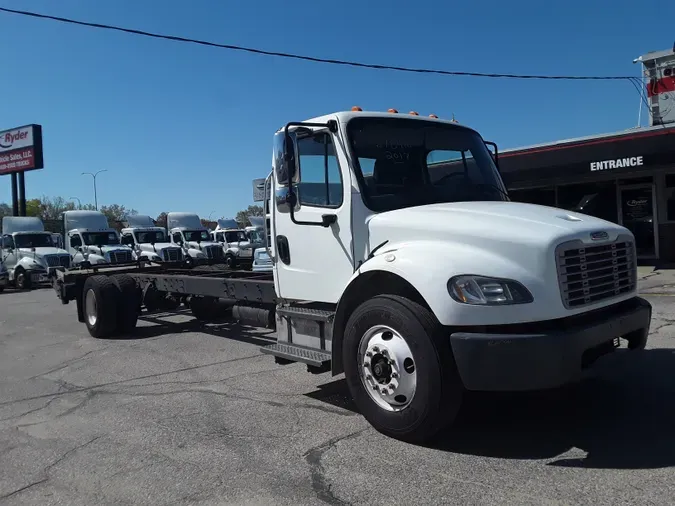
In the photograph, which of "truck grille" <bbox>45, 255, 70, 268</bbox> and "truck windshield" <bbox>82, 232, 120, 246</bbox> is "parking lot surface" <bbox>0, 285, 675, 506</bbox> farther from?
"truck grille" <bbox>45, 255, 70, 268</bbox>

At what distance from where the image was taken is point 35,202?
289ft

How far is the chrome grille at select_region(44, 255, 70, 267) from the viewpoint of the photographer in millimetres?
25609

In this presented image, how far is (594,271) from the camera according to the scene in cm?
→ 434

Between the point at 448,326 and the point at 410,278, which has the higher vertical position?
the point at 410,278

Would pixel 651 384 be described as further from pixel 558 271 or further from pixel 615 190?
pixel 615 190

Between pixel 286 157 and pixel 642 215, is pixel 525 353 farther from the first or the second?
pixel 642 215

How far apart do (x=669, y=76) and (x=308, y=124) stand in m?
19.1

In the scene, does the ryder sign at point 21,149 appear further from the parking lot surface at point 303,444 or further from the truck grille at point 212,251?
the parking lot surface at point 303,444

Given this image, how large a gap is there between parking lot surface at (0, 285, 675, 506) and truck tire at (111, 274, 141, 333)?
268 cm

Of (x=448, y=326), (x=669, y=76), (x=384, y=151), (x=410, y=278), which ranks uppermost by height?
(x=669, y=76)

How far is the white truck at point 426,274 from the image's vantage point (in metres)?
3.96

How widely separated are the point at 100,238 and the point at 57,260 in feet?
6.61

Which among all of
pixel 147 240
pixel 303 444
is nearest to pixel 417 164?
pixel 303 444

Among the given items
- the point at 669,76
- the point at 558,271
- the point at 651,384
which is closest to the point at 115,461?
the point at 558,271
